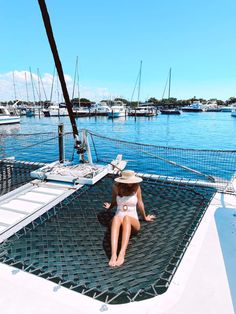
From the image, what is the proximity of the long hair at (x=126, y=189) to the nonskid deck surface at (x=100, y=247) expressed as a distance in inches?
27.1

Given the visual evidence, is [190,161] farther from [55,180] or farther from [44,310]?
[44,310]

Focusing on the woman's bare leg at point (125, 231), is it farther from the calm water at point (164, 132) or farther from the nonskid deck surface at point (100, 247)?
the calm water at point (164, 132)

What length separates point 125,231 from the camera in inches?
140

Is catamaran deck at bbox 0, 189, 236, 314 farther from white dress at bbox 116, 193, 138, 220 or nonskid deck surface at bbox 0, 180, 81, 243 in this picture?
nonskid deck surface at bbox 0, 180, 81, 243

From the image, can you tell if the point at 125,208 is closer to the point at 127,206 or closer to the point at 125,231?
the point at 127,206

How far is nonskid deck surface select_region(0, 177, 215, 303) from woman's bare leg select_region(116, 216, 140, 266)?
0.35 feet

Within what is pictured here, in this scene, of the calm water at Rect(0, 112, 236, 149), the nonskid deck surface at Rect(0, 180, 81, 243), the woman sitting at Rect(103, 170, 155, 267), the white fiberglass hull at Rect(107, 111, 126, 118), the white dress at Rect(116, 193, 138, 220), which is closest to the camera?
the woman sitting at Rect(103, 170, 155, 267)

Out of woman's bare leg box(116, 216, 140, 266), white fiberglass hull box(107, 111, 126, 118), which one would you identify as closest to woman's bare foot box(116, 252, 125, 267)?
woman's bare leg box(116, 216, 140, 266)

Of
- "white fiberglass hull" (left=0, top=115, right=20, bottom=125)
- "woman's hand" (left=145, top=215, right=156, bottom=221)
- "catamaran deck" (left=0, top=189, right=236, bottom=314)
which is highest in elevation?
"woman's hand" (left=145, top=215, right=156, bottom=221)

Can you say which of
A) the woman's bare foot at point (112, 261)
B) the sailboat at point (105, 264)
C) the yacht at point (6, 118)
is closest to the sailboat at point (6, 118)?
the yacht at point (6, 118)

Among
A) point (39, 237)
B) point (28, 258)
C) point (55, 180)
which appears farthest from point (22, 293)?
point (55, 180)

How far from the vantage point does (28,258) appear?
336 cm

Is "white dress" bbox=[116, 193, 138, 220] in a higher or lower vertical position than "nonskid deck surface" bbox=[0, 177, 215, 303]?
higher

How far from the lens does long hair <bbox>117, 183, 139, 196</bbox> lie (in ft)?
12.9
